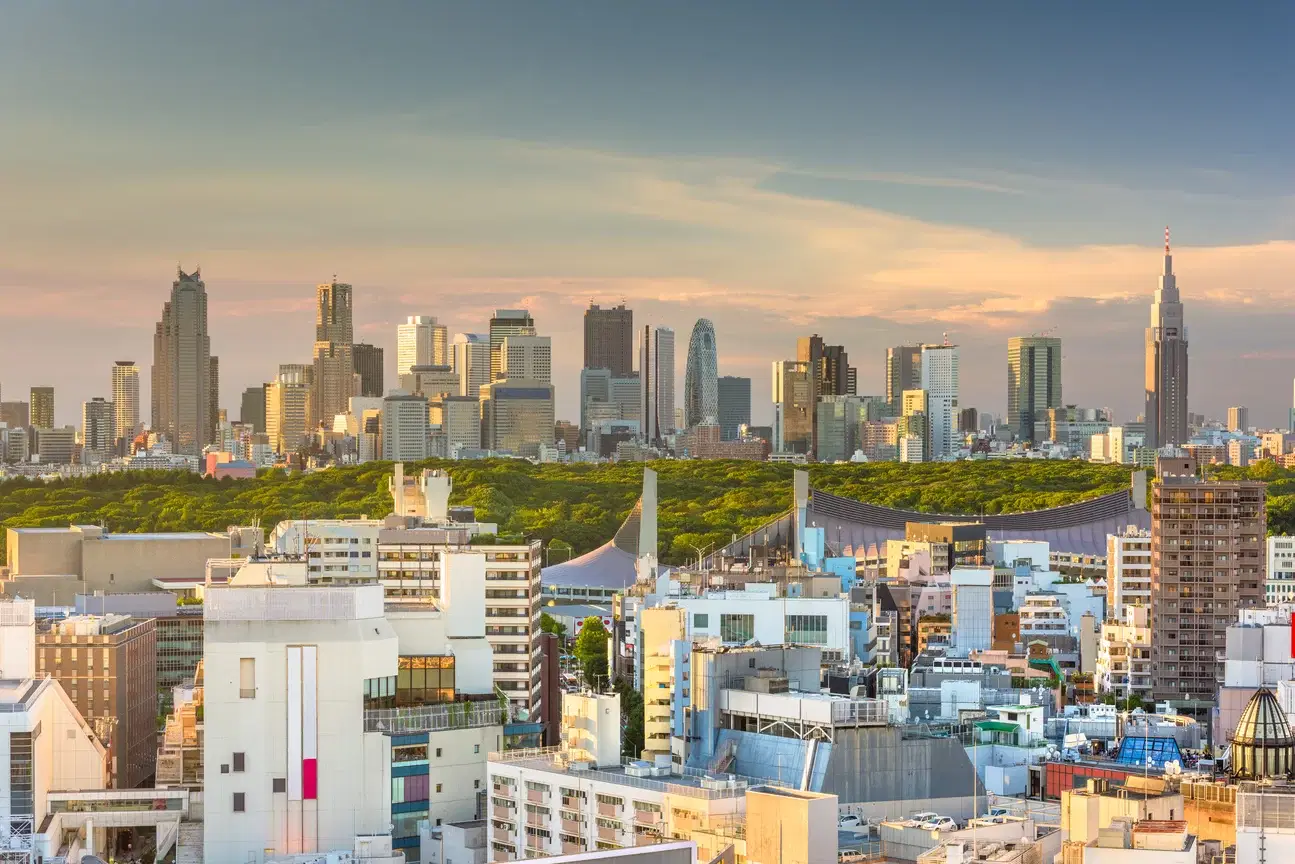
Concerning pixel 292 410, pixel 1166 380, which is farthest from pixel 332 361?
pixel 1166 380

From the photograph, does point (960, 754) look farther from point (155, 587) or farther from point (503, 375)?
point (503, 375)

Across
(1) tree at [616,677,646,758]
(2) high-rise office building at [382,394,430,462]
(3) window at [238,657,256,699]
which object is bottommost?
(1) tree at [616,677,646,758]

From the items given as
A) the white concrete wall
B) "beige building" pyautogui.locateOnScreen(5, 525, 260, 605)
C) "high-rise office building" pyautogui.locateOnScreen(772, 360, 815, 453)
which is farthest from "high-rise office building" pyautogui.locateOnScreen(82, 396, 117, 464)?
the white concrete wall

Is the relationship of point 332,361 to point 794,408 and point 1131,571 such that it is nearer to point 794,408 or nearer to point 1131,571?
point 794,408

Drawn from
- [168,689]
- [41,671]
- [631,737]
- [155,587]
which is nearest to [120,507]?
[155,587]

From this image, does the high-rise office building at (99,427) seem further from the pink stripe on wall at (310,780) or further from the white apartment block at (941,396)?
the pink stripe on wall at (310,780)

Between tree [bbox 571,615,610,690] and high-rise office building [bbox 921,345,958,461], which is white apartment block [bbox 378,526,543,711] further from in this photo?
high-rise office building [bbox 921,345,958,461]

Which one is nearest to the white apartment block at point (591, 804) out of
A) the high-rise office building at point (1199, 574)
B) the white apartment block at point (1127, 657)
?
the white apartment block at point (1127, 657)
